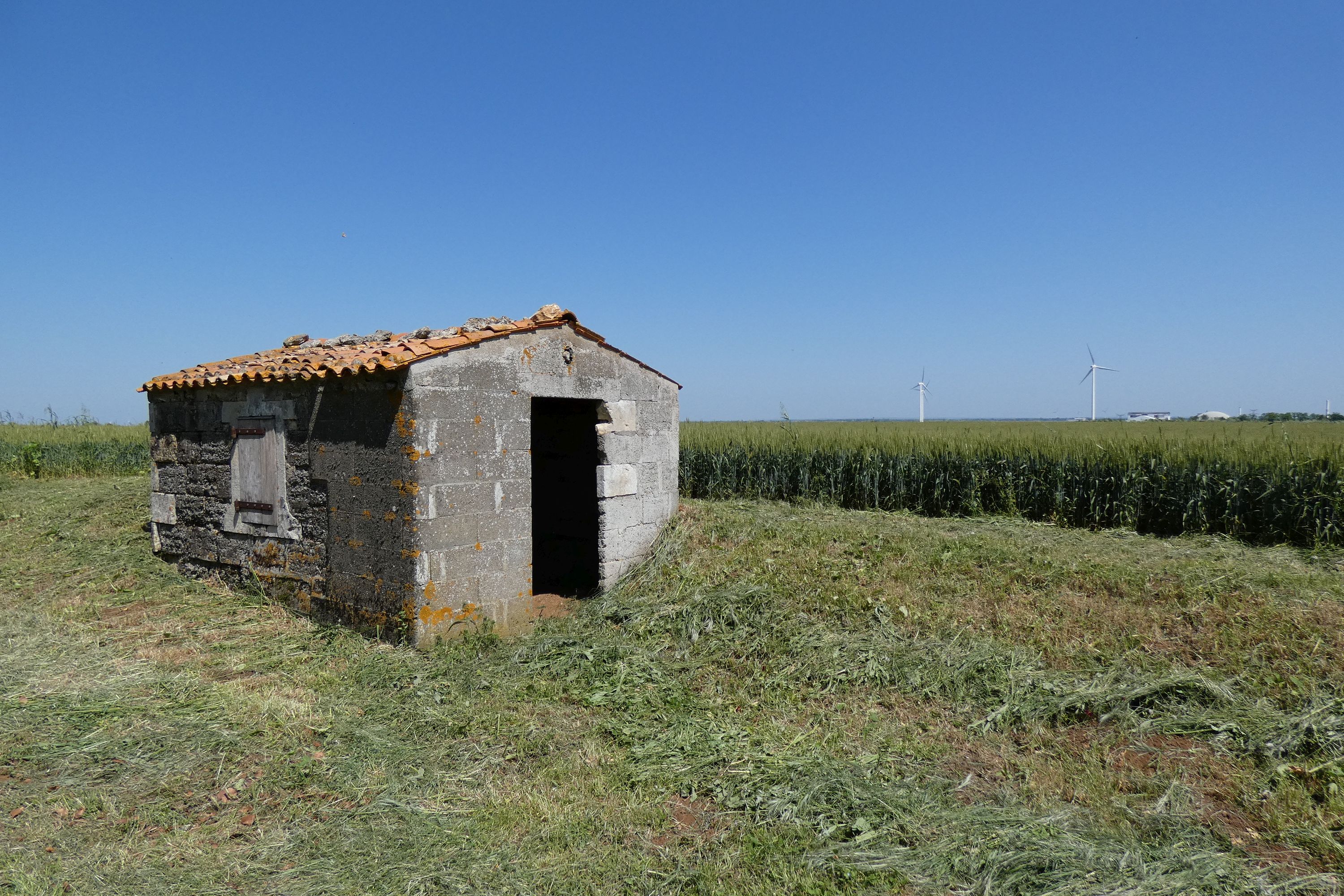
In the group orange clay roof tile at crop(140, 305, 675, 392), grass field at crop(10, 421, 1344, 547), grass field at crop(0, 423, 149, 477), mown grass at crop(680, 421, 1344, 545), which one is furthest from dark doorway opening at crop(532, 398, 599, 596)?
grass field at crop(0, 423, 149, 477)

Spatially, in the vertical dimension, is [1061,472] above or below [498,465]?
below

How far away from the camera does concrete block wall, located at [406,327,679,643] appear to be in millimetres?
7117

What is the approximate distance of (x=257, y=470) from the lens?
336 inches

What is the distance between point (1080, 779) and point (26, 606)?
10929 mm

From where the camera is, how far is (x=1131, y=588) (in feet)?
24.2

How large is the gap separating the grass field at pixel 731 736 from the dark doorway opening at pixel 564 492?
1836 mm

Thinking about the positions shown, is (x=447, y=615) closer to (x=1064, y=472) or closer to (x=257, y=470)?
(x=257, y=470)

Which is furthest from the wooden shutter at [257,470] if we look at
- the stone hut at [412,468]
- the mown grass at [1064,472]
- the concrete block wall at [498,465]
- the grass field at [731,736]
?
the mown grass at [1064,472]

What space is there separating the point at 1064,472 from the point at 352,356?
36.9 feet

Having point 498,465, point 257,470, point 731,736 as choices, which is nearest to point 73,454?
point 257,470

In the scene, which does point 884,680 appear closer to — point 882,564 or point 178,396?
point 882,564

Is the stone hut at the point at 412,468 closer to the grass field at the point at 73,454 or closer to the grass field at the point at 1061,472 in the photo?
the grass field at the point at 1061,472

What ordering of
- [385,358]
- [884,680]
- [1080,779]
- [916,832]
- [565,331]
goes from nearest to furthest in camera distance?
[916,832], [1080,779], [884,680], [385,358], [565,331]

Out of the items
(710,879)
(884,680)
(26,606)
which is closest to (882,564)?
(884,680)
